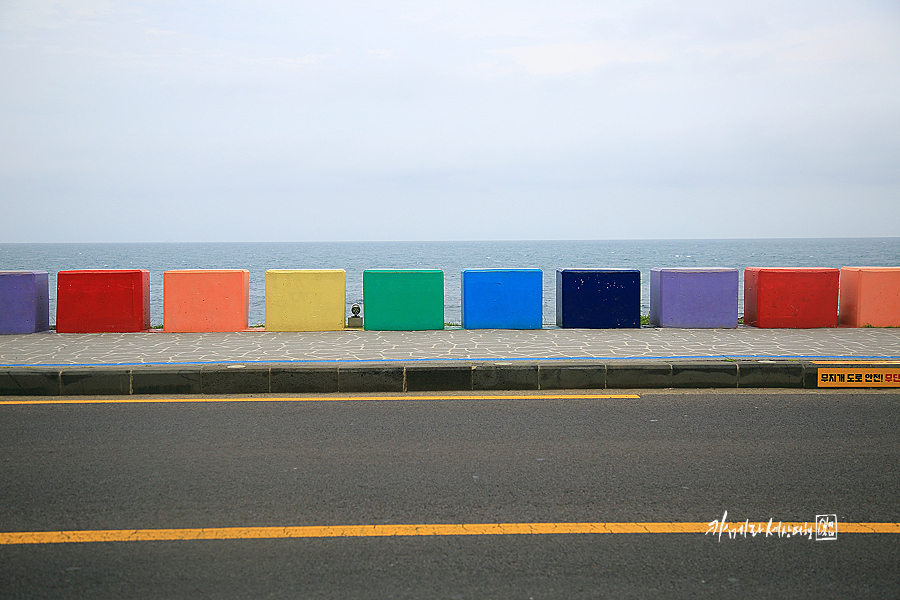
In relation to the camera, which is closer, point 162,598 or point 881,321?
point 162,598

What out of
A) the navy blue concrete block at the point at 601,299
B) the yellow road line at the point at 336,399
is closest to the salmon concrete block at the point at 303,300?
the navy blue concrete block at the point at 601,299

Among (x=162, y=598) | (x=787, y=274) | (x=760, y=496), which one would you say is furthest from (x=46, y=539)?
(x=787, y=274)

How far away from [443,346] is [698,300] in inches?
175

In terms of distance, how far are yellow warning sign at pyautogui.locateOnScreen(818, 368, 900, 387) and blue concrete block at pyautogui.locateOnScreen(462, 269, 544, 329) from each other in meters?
4.40

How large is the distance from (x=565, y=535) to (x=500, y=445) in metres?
1.70

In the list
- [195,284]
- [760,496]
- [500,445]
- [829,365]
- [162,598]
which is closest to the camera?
[162,598]

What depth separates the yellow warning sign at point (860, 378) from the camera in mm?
7765

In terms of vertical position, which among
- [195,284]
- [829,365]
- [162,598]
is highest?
[195,284]

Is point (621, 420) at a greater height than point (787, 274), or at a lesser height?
lesser

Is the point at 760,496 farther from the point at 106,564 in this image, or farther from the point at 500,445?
the point at 106,564

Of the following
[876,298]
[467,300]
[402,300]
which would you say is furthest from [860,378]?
[402,300]

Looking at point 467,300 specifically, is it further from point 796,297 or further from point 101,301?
point 101,301

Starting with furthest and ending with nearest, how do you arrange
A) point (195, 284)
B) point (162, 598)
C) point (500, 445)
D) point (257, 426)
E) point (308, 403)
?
point (195, 284), point (308, 403), point (257, 426), point (500, 445), point (162, 598)

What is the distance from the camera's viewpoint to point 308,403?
7055mm
